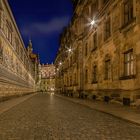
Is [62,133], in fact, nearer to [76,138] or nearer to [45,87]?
[76,138]

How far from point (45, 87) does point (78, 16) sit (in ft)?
493

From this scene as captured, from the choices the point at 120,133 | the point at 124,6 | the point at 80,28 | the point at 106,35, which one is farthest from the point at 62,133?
the point at 80,28

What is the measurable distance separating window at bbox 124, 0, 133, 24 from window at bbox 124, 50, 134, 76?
2036 millimetres

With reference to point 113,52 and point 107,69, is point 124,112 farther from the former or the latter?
point 107,69

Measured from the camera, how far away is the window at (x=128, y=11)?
17753 mm

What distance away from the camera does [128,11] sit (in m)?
18.3

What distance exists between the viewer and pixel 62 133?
7.74 m

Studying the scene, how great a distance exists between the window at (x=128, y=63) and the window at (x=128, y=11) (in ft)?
6.68

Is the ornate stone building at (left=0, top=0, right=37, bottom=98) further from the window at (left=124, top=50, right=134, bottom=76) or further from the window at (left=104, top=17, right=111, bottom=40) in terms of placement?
the window at (left=124, top=50, right=134, bottom=76)

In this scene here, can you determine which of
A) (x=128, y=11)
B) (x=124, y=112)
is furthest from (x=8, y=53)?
(x=124, y=112)

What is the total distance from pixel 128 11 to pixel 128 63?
3409mm

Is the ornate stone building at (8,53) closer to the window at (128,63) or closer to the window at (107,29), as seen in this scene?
the window at (107,29)

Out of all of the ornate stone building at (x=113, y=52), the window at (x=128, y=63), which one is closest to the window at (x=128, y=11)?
the ornate stone building at (x=113, y=52)

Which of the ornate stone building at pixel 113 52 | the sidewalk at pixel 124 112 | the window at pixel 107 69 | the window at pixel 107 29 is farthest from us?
the window at pixel 107 29
